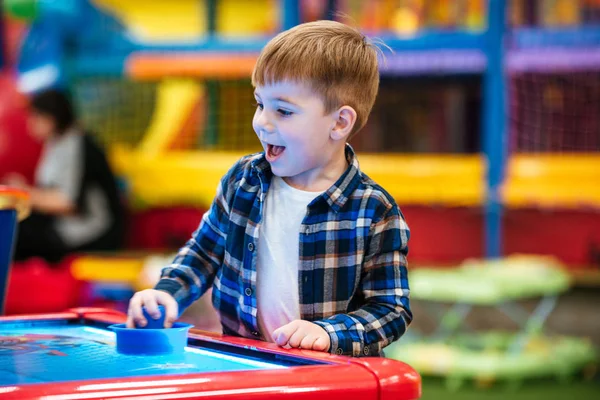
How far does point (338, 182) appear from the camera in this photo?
1.32 metres

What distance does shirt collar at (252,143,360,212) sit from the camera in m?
1.30

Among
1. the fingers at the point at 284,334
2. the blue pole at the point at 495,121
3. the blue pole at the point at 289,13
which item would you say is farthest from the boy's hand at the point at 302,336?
the blue pole at the point at 289,13

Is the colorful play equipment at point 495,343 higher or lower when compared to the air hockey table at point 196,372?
lower

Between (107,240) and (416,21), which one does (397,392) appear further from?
(416,21)

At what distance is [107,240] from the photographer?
4566 millimetres

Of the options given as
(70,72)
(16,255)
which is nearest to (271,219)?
(16,255)

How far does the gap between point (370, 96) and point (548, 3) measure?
3.82m

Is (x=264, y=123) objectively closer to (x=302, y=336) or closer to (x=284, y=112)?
(x=284, y=112)

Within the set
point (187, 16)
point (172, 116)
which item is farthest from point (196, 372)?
point (187, 16)

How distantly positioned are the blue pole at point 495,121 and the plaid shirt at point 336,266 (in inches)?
125

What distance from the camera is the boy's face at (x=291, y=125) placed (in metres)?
1.28

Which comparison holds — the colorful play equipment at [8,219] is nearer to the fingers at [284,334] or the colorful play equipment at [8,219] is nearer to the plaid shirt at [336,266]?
the plaid shirt at [336,266]

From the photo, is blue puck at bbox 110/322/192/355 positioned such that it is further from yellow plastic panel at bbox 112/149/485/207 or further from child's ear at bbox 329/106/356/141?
yellow plastic panel at bbox 112/149/485/207

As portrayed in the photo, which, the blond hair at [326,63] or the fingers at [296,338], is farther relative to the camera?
the blond hair at [326,63]
